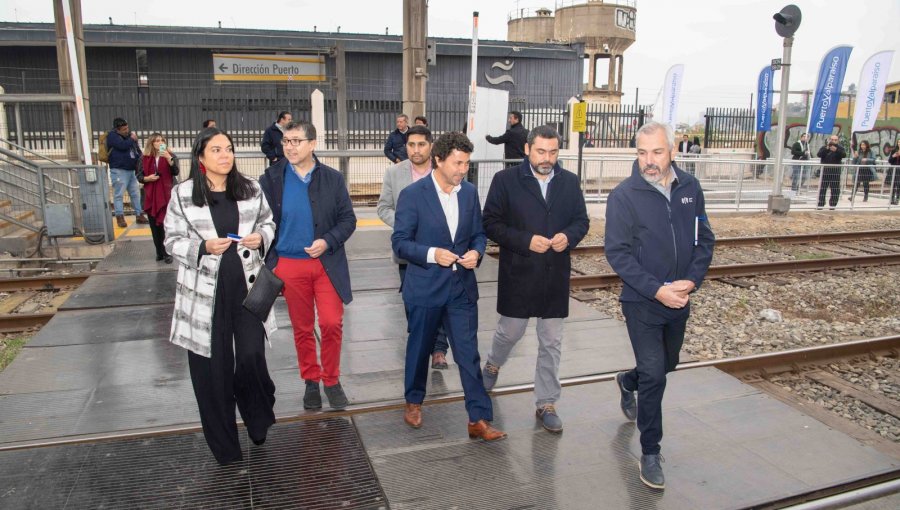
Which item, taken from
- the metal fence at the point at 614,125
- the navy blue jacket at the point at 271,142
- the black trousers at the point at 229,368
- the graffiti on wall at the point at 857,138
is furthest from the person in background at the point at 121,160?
the graffiti on wall at the point at 857,138

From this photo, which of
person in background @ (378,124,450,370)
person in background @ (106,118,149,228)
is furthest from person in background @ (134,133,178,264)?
person in background @ (378,124,450,370)

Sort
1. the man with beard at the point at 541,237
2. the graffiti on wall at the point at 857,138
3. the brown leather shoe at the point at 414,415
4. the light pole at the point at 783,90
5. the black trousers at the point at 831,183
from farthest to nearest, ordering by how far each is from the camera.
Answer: the graffiti on wall at the point at 857,138 < the black trousers at the point at 831,183 < the light pole at the point at 783,90 < the brown leather shoe at the point at 414,415 < the man with beard at the point at 541,237

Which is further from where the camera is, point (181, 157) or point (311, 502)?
point (181, 157)

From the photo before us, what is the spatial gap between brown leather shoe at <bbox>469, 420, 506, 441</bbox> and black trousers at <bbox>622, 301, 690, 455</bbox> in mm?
942

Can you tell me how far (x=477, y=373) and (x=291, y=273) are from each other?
142 cm

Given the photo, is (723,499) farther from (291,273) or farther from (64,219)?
(64,219)

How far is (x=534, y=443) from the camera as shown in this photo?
4512 millimetres

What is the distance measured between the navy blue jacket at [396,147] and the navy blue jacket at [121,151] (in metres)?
4.51

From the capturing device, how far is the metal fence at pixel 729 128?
1041 inches

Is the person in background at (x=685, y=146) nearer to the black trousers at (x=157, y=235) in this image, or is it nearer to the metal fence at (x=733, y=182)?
Answer: the metal fence at (x=733, y=182)

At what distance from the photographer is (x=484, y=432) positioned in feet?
14.7

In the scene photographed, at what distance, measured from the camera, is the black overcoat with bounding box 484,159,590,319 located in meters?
4.59

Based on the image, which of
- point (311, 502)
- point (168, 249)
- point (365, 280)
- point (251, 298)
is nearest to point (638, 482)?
point (311, 502)

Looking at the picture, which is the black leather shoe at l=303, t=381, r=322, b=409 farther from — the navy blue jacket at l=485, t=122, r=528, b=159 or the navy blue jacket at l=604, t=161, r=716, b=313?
the navy blue jacket at l=485, t=122, r=528, b=159
